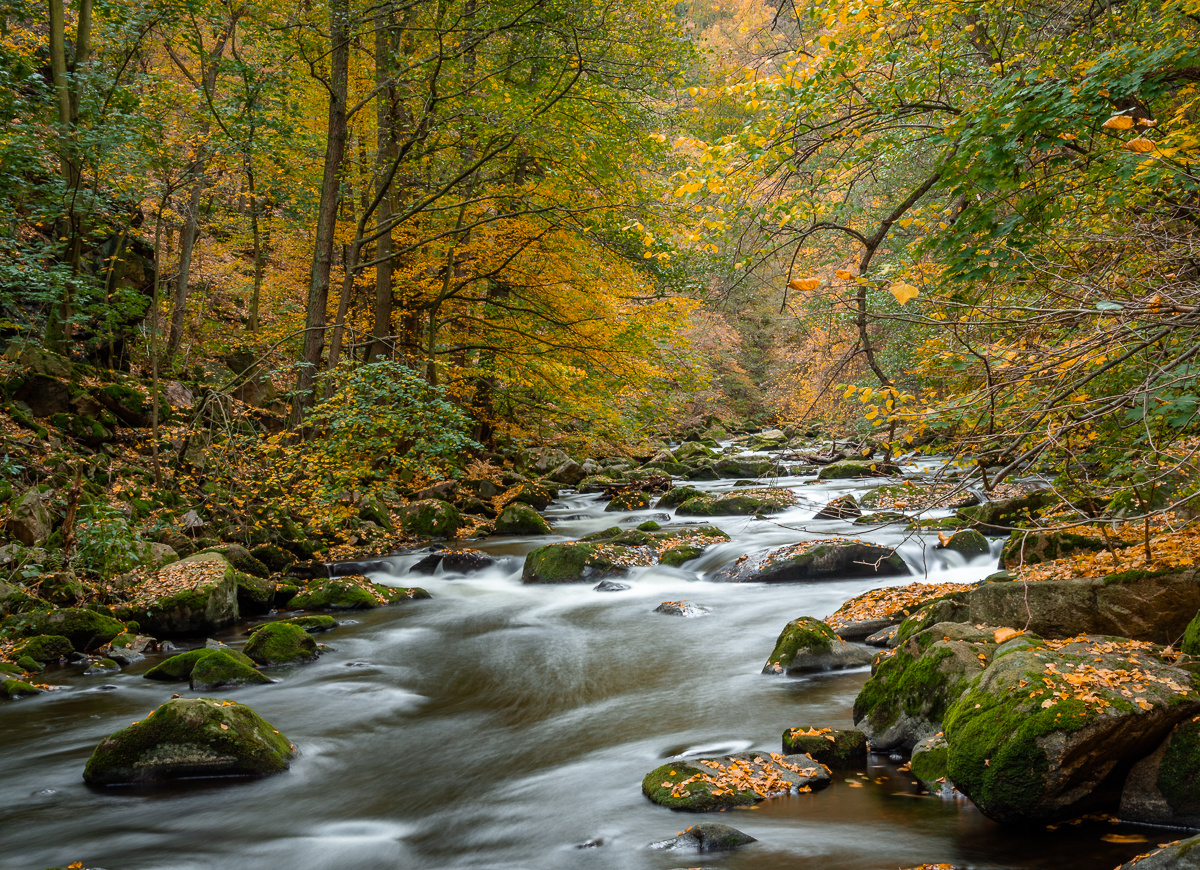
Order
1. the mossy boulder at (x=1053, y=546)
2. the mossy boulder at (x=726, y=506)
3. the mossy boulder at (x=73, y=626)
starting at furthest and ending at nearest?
the mossy boulder at (x=726, y=506), the mossy boulder at (x=1053, y=546), the mossy boulder at (x=73, y=626)

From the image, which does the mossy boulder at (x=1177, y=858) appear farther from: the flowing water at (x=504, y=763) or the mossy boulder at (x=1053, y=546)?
the mossy boulder at (x=1053, y=546)

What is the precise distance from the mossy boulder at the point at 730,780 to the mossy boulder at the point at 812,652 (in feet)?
7.04

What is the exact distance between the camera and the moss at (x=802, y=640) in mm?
7123

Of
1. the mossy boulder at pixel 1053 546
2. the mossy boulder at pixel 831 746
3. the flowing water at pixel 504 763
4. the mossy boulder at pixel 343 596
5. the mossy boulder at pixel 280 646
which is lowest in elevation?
the flowing water at pixel 504 763

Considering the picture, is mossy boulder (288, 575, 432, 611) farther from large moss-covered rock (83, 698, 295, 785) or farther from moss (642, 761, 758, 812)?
moss (642, 761, 758, 812)

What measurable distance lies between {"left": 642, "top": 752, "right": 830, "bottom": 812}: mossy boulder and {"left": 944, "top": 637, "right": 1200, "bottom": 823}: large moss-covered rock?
3.02 feet

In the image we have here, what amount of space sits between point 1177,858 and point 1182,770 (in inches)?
48.2

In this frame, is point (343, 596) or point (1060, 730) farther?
point (343, 596)

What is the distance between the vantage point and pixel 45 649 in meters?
7.40

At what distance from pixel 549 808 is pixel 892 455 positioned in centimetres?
340

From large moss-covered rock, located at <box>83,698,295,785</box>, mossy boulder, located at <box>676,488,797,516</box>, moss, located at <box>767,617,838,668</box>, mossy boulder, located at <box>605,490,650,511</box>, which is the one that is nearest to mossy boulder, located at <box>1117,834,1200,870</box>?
moss, located at <box>767,617,838,668</box>

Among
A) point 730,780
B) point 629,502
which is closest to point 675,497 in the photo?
point 629,502

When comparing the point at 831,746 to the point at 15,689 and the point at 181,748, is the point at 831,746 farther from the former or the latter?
the point at 15,689

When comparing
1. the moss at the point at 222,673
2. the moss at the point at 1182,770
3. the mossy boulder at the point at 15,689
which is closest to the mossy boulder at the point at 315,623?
the moss at the point at 222,673
